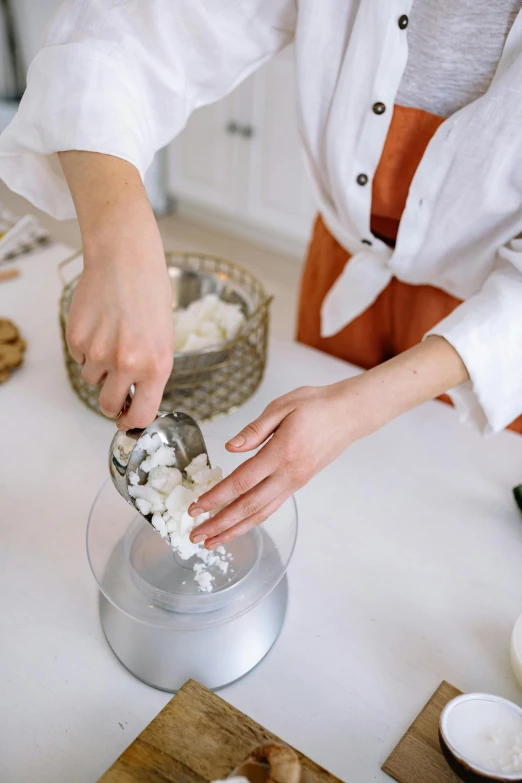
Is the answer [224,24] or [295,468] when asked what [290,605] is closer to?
[295,468]

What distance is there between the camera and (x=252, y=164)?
2.70 meters

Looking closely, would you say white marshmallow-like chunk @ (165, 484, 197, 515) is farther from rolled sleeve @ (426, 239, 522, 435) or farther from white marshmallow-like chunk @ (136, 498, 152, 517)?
rolled sleeve @ (426, 239, 522, 435)

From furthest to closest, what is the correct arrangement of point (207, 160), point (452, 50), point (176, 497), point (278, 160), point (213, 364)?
point (207, 160), point (278, 160), point (213, 364), point (452, 50), point (176, 497)

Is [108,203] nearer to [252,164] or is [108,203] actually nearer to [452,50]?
[452,50]

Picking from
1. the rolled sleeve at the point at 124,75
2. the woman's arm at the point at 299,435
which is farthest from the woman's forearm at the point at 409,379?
the rolled sleeve at the point at 124,75

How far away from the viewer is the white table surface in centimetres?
62

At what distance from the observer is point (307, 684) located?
66 cm

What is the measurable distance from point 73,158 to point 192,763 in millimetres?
591

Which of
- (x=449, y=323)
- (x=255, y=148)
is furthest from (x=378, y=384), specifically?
(x=255, y=148)

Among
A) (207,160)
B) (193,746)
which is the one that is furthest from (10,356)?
(207,160)

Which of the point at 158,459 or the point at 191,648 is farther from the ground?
the point at 158,459

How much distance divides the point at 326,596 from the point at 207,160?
2436 mm

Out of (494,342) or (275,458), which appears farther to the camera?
(494,342)

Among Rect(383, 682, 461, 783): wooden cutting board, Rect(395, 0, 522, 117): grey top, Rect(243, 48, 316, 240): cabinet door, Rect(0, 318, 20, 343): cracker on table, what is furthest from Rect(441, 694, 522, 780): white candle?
Rect(243, 48, 316, 240): cabinet door
